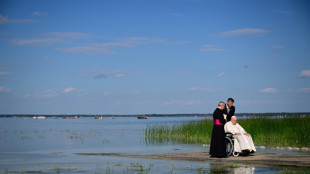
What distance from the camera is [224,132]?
62.5 ft

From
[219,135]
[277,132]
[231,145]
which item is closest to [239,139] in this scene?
[231,145]

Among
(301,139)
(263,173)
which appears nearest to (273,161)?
(263,173)

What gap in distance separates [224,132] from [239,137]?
1.84ft

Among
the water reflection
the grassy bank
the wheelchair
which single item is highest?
the grassy bank

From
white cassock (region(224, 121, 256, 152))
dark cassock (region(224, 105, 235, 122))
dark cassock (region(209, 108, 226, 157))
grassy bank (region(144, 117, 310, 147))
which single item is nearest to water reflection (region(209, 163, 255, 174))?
dark cassock (region(209, 108, 226, 157))

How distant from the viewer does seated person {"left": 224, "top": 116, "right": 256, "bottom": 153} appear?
19031mm

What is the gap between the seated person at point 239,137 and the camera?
62.4 feet

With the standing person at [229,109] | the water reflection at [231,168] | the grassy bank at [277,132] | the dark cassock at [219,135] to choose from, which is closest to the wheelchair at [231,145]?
the dark cassock at [219,135]

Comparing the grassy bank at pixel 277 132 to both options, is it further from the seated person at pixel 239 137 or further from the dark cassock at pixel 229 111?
the dark cassock at pixel 229 111

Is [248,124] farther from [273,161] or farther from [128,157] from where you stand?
[273,161]

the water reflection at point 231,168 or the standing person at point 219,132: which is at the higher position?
the standing person at point 219,132

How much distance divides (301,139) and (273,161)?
10.8 meters

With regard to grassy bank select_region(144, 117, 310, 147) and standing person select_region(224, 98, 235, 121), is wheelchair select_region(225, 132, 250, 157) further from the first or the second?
grassy bank select_region(144, 117, 310, 147)

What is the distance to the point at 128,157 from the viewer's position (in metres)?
21.7
